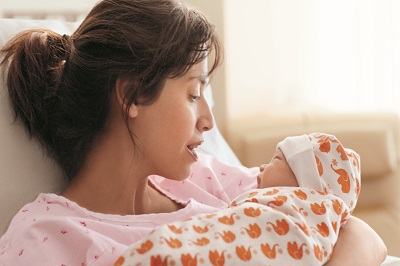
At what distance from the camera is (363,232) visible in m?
1.38

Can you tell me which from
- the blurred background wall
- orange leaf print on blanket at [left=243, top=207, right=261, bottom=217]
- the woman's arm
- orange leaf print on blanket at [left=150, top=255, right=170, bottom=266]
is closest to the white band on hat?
the woman's arm

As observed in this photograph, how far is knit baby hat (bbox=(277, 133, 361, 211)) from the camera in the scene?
1.36 m

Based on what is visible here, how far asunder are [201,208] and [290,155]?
213 millimetres

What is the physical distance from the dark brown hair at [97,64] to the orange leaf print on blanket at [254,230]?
13.2 inches

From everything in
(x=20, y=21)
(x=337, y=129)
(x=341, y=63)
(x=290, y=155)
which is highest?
(x=20, y=21)

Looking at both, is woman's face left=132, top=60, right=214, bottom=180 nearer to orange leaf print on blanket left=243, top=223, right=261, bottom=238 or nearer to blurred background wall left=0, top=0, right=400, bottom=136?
orange leaf print on blanket left=243, top=223, right=261, bottom=238

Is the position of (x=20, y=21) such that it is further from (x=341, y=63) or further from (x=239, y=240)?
(x=341, y=63)

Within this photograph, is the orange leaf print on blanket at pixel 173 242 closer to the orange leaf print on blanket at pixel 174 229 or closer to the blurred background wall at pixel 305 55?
the orange leaf print on blanket at pixel 174 229

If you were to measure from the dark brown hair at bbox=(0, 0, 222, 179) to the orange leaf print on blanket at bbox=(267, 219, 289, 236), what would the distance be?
0.34 meters

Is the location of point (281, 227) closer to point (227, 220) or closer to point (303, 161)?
point (227, 220)

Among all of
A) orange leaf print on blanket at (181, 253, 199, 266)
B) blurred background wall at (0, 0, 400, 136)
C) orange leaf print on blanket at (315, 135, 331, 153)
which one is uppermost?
orange leaf print on blanket at (315, 135, 331, 153)

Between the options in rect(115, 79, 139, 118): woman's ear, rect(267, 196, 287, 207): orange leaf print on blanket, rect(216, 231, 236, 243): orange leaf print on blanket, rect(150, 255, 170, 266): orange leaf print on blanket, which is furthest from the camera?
rect(115, 79, 139, 118): woman's ear

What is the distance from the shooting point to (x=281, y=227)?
118 cm

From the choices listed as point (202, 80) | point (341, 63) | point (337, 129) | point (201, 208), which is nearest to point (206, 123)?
point (202, 80)
